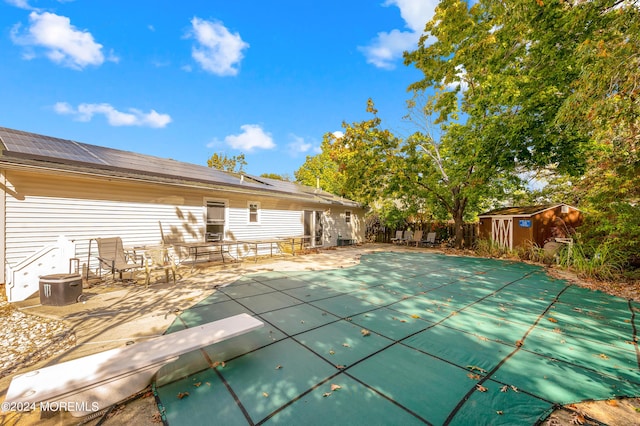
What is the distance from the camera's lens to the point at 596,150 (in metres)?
9.46

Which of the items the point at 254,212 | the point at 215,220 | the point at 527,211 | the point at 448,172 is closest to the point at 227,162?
the point at 254,212

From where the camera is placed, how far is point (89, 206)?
6.53m

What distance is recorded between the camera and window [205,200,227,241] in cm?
904

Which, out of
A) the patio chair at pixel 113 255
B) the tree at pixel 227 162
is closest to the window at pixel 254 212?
the patio chair at pixel 113 255

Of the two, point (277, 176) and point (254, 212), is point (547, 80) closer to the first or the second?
point (254, 212)

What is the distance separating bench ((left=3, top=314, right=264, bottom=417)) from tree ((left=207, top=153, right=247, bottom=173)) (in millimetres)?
31326

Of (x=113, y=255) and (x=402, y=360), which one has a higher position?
(x=113, y=255)

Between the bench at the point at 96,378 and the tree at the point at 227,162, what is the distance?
31326 mm

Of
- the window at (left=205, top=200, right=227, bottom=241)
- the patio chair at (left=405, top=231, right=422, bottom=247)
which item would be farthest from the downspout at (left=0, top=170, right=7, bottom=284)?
the patio chair at (left=405, top=231, right=422, bottom=247)

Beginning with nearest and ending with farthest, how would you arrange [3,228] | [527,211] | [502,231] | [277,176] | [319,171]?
[3,228] < [527,211] < [502,231] < [319,171] < [277,176]

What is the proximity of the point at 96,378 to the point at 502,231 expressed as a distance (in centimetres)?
1460

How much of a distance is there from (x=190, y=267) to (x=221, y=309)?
176 inches

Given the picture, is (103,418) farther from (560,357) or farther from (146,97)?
(146,97)

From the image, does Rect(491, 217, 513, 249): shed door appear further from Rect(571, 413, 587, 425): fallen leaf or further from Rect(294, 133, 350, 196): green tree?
Rect(294, 133, 350, 196): green tree
